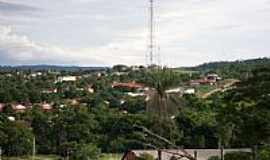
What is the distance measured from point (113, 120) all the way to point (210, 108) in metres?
8.42

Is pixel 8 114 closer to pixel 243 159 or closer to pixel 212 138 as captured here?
pixel 212 138

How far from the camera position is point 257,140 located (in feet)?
45.5

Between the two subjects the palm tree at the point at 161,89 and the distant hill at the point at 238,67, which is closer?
the palm tree at the point at 161,89

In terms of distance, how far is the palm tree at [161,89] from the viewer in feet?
35.8

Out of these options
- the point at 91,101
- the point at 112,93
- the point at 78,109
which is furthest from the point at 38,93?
the point at 78,109

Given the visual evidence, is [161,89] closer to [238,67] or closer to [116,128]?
[116,128]

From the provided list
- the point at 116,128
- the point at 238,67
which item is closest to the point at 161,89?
the point at 116,128

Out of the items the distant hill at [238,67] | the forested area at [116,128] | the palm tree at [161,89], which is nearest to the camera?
the palm tree at [161,89]

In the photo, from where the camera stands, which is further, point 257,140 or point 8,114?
point 8,114

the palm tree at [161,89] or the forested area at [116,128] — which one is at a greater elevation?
the palm tree at [161,89]

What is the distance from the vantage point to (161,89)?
1135cm

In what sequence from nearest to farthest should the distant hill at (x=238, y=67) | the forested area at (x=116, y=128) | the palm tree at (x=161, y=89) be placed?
the palm tree at (x=161, y=89), the forested area at (x=116, y=128), the distant hill at (x=238, y=67)

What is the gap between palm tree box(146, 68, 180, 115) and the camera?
10906 mm

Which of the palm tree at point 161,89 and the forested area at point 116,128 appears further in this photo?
the forested area at point 116,128
